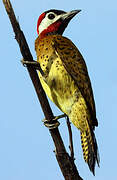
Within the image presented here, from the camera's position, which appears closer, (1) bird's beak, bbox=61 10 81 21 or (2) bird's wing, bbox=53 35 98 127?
(2) bird's wing, bbox=53 35 98 127

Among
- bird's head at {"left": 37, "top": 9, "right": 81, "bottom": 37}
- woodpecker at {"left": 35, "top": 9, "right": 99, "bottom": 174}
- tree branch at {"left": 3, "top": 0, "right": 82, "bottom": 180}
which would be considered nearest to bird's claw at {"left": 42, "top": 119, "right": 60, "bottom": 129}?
tree branch at {"left": 3, "top": 0, "right": 82, "bottom": 180}

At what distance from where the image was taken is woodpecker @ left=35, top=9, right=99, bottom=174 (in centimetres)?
501

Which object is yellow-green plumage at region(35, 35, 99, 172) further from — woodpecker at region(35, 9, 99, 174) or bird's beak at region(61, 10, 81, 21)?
bird's beak at region(61, 10, 81, 21)

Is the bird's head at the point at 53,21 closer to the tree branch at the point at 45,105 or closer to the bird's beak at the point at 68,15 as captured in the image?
the bird's beak at the point at 68,15

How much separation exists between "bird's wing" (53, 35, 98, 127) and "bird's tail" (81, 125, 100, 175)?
0.18 m

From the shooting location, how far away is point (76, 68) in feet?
17.1

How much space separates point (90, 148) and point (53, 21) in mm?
2263

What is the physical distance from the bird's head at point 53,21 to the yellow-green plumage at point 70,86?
1.67 ft

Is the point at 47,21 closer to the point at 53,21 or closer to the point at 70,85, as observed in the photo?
the point at 53,21

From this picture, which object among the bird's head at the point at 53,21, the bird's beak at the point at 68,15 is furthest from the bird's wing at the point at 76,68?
the bird's beak at the point at 68,15

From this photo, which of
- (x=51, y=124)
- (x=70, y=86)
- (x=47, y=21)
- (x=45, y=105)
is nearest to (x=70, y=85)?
(x=70, y=86)

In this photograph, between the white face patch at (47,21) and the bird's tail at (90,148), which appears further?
the white face patch at (47,21)

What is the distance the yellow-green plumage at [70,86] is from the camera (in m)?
5.01

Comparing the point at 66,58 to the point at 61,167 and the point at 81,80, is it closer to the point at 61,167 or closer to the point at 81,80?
the point at 81,80
